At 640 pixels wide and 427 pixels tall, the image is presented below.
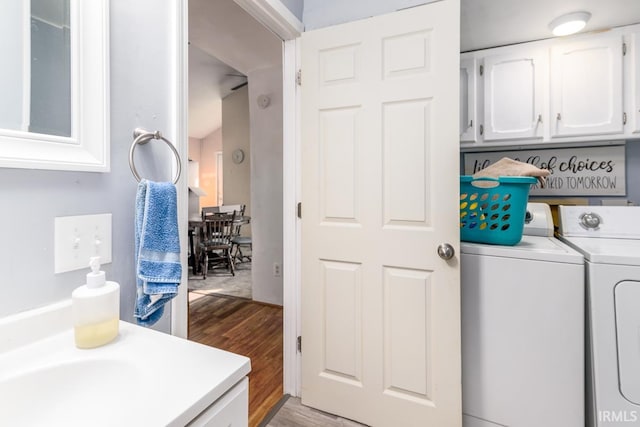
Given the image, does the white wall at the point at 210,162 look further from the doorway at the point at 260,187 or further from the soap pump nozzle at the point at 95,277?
the soap pump nozzle at the point at 95,277

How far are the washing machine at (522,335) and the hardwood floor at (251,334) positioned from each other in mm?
1078

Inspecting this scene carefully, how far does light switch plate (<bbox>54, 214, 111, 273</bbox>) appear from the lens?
69 centimetres

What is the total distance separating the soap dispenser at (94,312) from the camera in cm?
61

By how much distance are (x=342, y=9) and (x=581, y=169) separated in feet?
5.79

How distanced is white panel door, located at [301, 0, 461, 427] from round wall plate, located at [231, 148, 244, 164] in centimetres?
488

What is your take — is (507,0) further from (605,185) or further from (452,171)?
(605,185)

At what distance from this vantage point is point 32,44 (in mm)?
668

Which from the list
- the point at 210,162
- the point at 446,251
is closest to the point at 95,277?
the point at 446,251

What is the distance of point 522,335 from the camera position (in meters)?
1.29

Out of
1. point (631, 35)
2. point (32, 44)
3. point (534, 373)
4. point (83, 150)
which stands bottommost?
point (534, 373)

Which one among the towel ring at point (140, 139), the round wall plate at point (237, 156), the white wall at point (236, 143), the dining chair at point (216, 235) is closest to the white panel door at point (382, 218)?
the towel ring at point (140, 139)

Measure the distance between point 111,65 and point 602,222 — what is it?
2.22 metres

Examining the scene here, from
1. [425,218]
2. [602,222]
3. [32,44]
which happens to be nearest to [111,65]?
[32,44]

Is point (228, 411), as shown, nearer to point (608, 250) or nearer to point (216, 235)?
point (608, 250)
